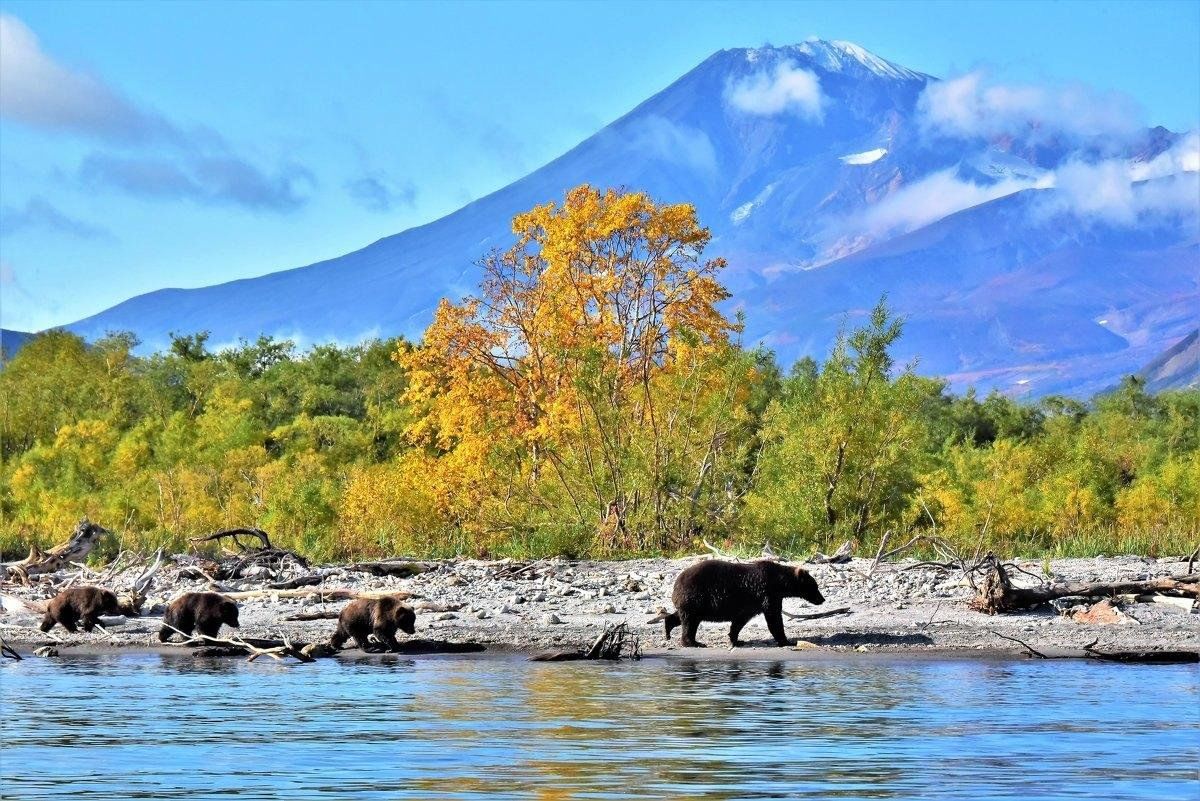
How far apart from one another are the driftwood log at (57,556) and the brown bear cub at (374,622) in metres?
9.81

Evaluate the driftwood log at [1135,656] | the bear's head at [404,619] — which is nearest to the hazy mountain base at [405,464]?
the driftwood log at [1135,656]

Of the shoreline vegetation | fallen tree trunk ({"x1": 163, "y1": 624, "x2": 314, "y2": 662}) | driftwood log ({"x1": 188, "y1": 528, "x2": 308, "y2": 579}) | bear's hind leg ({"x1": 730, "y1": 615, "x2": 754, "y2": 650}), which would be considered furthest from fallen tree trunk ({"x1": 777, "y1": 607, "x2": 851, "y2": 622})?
driftwood log ({"x1": 188, "y1": 528, "x2": 308, "y2": 579})

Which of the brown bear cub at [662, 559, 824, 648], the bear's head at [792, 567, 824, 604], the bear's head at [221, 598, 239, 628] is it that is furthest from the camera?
the bear's head at [221, 598, 239, 628]

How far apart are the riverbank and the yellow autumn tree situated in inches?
193

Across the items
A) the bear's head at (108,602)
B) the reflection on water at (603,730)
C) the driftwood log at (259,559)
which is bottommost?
the reflection on water at (603,730)

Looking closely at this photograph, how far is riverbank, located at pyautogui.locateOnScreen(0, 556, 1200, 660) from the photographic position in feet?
60.5

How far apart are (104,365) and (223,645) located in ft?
195

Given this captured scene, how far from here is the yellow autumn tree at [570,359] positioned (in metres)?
30.0

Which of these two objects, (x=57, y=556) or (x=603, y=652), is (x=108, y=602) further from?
(x=57, y=556)

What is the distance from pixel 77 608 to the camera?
803 inches

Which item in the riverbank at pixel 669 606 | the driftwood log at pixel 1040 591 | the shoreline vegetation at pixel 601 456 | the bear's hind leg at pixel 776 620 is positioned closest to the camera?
the riverbank at pixel 669 606

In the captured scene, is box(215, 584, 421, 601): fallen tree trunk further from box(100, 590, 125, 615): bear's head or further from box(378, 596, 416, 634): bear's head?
box(378, 596, 416, 634): bear's head

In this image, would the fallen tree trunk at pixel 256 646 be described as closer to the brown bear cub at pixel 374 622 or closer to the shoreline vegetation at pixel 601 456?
the brown bear cub at pixel 374 622

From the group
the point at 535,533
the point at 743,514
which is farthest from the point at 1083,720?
the point at 535,533
